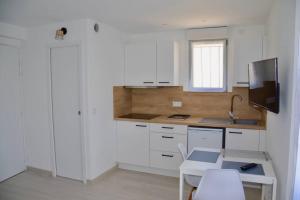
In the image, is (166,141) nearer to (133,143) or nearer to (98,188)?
(133,143)

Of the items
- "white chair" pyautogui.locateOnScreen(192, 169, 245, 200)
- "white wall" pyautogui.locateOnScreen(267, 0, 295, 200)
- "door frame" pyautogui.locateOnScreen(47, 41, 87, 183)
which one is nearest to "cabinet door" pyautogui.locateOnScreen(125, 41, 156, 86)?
"door frame" pyautogui.locateOnScreen(47, 41, 87, 183)

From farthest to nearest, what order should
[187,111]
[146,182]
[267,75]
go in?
[187,111] < [146,182] < [267,75]

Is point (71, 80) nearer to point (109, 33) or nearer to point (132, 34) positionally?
point (109, 33)

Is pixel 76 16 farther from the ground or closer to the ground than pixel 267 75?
farther from the ground

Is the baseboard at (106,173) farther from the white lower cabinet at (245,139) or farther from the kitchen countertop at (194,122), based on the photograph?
the white lower cabinet at (245,139)

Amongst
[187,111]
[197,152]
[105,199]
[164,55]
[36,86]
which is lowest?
[105,199]

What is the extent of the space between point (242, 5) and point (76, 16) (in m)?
2.16

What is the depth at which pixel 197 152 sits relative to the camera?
266cm

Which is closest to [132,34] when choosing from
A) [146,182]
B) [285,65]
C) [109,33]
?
[109,33]

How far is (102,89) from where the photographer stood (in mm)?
3764

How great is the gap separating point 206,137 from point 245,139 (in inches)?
21.6

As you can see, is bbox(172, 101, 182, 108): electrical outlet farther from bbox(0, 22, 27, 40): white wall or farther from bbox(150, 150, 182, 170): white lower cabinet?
bbox(0, 22, 27, 40): white wall

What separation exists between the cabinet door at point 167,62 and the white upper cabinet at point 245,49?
96 cm

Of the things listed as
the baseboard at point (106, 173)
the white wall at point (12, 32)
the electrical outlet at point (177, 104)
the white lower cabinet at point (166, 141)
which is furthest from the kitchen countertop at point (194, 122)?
the white wall at point (12, 32)
